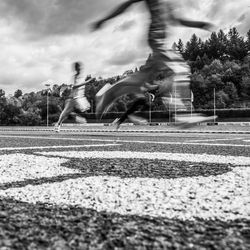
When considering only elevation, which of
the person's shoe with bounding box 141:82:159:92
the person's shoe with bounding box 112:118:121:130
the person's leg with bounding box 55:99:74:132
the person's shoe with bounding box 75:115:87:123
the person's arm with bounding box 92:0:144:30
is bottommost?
the person's shoe with bounding box 112:118:121:130

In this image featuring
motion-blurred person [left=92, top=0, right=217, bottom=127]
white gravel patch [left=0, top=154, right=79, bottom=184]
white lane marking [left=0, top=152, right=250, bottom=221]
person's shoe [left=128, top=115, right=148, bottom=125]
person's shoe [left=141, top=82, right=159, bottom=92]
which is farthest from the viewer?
white gravel patch [left=0, top=154, right=79, bottom=184]

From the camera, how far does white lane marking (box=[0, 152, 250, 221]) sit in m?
2.40

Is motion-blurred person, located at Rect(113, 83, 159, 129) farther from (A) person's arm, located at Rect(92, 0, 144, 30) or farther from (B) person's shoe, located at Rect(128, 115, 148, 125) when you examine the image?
(A) person's arm, located at Rect(92, 0, 144, 30)

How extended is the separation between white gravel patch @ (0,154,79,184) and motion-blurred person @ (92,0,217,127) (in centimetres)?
296

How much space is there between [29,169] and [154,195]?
2.18 meters

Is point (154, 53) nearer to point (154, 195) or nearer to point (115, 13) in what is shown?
point (115, 13)

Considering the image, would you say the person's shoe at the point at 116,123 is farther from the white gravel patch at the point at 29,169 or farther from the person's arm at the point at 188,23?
the white gravel patch at the point at 29,169

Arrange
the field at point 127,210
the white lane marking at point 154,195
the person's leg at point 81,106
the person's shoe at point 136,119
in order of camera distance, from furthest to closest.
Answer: the white lane marking at point 154,195
the field at point 127,210
the person's leg at point 81,106
the person's shoe at point 136,119

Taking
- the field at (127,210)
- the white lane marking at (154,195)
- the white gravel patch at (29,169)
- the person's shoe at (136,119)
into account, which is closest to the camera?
the person's shoe at (136,119)

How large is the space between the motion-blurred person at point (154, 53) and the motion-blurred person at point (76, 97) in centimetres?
10

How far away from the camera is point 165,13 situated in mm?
873

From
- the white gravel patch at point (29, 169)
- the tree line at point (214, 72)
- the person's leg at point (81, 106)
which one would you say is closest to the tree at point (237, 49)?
the tree line at point (214, 72)

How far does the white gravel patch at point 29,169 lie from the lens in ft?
13.4

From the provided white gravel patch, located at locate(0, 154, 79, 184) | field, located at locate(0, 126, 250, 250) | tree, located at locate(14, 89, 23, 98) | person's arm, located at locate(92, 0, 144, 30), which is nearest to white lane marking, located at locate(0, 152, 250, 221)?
field, located at locate(0, 126, 250, 250)
